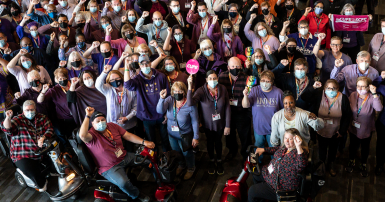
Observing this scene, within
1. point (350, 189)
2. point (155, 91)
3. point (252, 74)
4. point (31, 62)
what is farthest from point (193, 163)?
point (31, 62)

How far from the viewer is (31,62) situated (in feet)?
18.0

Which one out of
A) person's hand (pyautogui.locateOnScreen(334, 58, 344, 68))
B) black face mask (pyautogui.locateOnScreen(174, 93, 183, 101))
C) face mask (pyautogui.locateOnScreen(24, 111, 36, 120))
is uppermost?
person's hand (pyautogui.locateOnScreen(334, 58, 344, 68))

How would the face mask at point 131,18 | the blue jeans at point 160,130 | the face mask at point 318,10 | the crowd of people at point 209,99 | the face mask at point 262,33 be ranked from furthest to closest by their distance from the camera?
the face mask at point 131,18 < the face mask at point 318,10 < the face mask at point 262,33 < the blue jeans at point 160,130 < the crowd of people at point 209,99

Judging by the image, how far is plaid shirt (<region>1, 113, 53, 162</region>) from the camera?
4645 millimetres

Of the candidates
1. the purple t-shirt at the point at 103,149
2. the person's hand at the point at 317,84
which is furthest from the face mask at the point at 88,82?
the person's hand at the point at 317,84

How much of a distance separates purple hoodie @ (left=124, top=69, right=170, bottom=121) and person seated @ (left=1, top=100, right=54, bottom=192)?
52.8 inches

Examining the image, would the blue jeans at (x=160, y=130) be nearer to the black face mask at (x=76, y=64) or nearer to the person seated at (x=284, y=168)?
the black face mask at (x=76, y=64)

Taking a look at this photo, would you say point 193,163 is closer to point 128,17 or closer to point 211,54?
point 211,54

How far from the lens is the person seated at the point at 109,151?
4.10 m

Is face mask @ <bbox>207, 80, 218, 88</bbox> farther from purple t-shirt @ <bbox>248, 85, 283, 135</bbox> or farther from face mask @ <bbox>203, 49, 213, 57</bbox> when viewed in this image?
face mask @ <bbox>203, 49, 213, 57</bbox>

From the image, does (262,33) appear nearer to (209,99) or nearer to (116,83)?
(209,99)

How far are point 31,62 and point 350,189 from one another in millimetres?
5254

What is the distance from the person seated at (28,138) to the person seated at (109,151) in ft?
3.32

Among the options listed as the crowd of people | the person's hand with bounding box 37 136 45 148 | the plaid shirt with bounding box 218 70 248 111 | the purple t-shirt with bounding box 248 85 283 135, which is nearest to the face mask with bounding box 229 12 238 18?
the crowd of people
